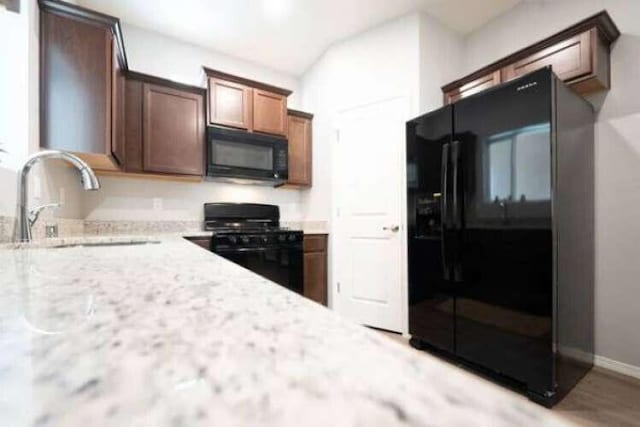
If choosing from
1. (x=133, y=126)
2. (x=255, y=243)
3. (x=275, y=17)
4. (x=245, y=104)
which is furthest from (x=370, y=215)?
(x=133, y=126)

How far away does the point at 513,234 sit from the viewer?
1666 millimetres

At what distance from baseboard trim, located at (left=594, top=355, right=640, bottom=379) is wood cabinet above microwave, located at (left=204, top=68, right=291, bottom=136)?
3.08 metres

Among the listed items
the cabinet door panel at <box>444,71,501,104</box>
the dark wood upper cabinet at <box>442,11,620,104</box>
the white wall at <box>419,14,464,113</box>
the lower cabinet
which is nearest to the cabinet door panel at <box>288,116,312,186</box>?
the lower cabinet

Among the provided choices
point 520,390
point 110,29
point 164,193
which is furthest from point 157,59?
point 520,390

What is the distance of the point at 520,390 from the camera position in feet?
5.50

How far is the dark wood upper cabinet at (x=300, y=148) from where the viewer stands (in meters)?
3.27

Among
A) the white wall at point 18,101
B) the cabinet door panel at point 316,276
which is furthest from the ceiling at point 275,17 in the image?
the cabinet door panel at point 316,276

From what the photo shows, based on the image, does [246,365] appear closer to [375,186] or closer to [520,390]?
[520,390]

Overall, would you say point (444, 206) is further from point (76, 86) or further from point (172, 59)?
point (172, 59)

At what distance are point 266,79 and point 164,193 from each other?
1.74m

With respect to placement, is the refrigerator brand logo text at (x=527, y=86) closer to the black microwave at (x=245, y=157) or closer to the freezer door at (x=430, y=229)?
the freezer door at (x=430, y=229)

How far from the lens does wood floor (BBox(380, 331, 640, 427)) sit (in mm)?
1457

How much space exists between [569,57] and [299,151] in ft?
7.62

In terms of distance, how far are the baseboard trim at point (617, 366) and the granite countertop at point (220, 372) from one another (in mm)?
2595
